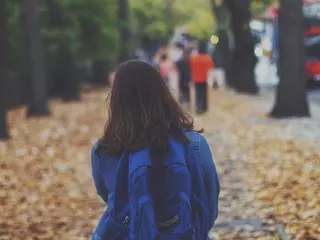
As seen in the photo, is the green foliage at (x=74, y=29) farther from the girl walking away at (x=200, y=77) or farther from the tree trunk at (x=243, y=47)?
the girl walking away at (x=200, y=77)

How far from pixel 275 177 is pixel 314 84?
25.3 metres

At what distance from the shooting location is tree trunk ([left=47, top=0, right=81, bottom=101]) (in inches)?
1225

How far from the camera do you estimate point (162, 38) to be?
293 feet

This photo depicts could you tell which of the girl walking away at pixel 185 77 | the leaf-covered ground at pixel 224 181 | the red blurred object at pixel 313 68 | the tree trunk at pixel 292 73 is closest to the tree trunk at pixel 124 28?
the red blurred object at pixel 313 68

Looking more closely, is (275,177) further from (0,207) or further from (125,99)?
(125,99)

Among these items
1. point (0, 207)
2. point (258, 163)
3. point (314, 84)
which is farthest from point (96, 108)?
point (0, 207)

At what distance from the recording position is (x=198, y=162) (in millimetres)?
3500

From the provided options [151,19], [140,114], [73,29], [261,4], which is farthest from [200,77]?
[151,19]

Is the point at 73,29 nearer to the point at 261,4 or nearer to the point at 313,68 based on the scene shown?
the point at 261,4

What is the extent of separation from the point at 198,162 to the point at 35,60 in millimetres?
20408

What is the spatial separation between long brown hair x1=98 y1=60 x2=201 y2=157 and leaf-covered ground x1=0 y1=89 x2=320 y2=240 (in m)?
3.61

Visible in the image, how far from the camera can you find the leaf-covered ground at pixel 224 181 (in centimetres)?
793

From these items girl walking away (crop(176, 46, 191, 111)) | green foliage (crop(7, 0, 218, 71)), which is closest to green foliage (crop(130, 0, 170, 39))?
green foliage (crop(7, 0, 218, 71))

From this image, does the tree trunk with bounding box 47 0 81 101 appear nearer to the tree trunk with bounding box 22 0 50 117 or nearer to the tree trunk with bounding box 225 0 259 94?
the tree trunk with bounding box 225 0 259 94
